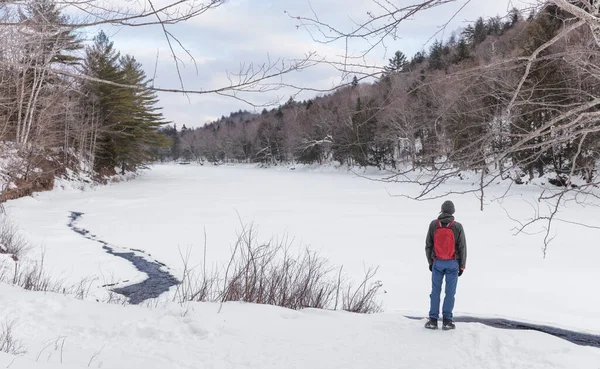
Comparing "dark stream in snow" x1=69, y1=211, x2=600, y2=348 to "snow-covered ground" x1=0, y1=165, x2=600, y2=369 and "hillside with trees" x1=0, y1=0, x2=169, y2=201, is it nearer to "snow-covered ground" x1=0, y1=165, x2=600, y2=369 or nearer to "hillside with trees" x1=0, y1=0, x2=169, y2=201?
"snow-covered ground" x1=0, y1=165, x2=600, y2=369

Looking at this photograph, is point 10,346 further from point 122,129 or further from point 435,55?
point 122,129

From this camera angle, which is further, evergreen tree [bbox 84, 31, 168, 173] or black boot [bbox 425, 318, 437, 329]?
evergreen tree [bbox 84, 31, 168, 173]

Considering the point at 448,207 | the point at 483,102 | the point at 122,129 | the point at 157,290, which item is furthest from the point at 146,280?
the point at 122,129

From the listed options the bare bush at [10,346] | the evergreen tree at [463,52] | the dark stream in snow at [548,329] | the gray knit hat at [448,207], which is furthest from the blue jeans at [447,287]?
the bare bush at [10,346]

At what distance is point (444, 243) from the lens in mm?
5609

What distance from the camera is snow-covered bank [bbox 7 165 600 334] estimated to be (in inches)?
314

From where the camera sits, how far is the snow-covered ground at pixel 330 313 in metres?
4.32

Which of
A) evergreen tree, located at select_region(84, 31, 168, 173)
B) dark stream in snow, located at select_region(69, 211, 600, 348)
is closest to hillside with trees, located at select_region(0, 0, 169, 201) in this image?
evergreen tree, located at select_region(84, 31, 168, 173)

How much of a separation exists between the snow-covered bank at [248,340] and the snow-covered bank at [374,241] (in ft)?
5.89

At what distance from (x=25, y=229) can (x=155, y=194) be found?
1283cm

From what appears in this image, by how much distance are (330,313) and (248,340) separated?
1.60 meters

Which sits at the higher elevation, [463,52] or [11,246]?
[463,52]

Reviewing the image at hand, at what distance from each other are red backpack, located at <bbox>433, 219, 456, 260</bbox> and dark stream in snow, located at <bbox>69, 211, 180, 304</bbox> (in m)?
5.51

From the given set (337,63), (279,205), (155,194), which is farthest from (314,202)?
(337,63)
